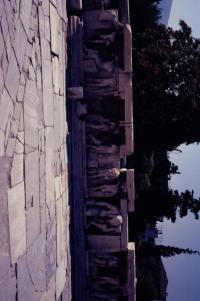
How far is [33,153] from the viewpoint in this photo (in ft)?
20.6

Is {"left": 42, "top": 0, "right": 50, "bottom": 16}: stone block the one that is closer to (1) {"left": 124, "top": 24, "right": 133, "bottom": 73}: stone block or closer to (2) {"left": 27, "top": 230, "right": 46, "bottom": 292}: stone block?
(1) {"left": 124, "top": 24, "right": 133, "bottom": 73}: stone block

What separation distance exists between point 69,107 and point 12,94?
3552 mm

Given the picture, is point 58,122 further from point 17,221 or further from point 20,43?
point 17,221

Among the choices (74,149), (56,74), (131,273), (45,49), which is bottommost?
(131,273)

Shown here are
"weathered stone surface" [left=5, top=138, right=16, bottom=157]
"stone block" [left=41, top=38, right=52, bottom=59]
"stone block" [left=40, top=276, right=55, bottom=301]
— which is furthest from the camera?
"stone block" [left=41, top=38, right=52, bottom=59]

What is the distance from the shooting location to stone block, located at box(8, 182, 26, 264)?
5.22m

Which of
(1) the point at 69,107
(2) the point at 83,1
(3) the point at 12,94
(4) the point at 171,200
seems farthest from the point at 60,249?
(4) the point at 171,200

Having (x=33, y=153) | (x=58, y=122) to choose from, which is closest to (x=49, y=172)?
(x=33, y=153)

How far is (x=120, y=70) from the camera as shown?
9023 mm

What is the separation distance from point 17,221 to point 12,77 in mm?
1642

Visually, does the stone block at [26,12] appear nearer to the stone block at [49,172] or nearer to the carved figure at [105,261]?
the stone block at [49,172]

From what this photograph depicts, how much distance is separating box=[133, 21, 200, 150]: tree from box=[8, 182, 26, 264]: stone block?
359 inches

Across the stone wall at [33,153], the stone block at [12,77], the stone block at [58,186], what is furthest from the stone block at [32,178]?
the stone block at [58,186]

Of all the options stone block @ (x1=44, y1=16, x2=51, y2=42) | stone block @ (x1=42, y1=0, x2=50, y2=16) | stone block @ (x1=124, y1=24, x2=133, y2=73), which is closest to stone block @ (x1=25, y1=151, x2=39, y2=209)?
stone block @ (x1=44, y1=16, x2=51, y2=42)
